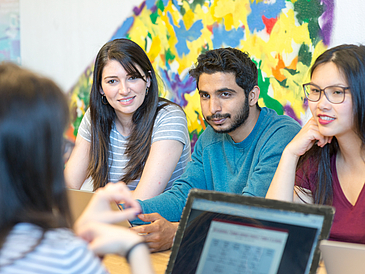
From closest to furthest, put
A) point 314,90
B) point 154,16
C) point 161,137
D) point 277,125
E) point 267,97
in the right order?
point 314,90 < point 277,125 < point 161,137 < point 267,97 < point 154,16

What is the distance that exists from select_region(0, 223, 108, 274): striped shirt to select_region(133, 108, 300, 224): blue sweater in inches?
33.3

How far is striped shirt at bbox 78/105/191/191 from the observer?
1858 millimetres

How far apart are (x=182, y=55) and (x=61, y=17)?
121 cm

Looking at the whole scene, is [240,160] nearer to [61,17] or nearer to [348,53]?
[348,53]

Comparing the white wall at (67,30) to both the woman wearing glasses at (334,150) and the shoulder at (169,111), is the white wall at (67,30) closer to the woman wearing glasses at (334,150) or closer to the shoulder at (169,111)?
the shoulder at (169,111)

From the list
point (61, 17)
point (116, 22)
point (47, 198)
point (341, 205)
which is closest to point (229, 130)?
point (341, 205)

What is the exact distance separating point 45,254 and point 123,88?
54.5 inches

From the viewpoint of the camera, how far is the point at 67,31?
3119 mm

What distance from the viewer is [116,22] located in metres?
2.85

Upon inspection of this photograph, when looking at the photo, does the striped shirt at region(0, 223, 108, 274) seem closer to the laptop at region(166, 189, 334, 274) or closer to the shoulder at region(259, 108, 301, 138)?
the laptop at region(166, 189, 334, 274)

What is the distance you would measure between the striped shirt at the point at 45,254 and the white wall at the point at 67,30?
2345mm

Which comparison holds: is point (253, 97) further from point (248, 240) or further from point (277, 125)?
point (248, 240)

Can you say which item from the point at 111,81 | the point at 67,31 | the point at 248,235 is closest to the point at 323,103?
the point at 248,235

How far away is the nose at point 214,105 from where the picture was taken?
1644 mm
